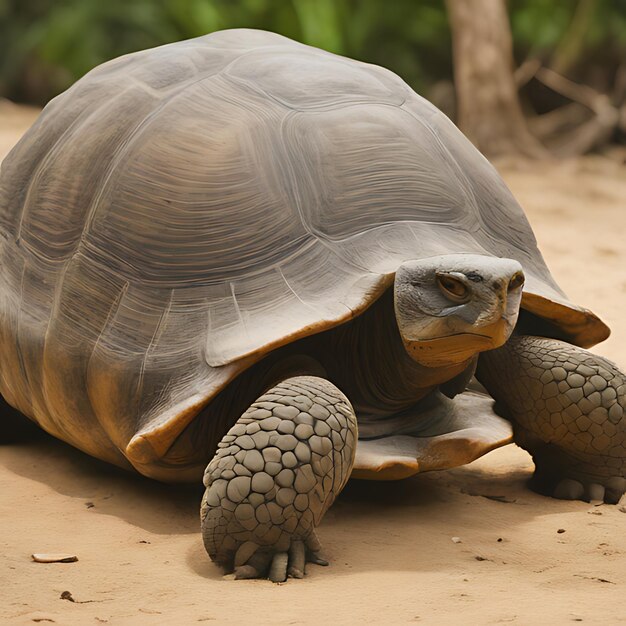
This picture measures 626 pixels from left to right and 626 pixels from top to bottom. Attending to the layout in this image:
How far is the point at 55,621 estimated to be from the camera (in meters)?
2.19

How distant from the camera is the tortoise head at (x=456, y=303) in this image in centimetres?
271

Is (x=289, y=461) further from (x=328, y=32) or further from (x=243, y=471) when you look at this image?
(x=328, y=32)

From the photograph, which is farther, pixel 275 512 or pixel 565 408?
pixel 565 408

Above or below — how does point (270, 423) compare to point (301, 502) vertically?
above

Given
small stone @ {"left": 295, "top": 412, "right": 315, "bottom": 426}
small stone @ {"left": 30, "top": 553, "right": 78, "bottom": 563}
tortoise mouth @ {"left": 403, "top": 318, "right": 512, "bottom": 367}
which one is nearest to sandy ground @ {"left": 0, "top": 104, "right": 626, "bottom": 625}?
small stone @ {"left": 30, "top": 553, "right": 78, "bottom": 563}

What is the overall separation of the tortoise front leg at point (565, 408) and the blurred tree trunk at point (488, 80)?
7.33m

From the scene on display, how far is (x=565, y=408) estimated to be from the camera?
338 cm

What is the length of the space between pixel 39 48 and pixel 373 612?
1266cm

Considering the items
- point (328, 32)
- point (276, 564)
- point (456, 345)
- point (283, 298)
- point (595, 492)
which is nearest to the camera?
point (276, 564)

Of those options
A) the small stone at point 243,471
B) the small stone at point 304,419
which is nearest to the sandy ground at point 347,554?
the small stone at point 243,471

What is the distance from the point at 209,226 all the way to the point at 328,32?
1015 cm

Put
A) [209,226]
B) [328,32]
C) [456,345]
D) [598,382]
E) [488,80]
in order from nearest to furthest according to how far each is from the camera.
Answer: [456,345]
[209,226]
[598,382]
[488,80]
[328,32]

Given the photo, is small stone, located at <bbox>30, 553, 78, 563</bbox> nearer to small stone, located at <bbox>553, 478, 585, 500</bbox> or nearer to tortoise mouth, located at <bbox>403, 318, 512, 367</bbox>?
tortoise mouth, located at <bbox>403, 318, 512, 367</bbox>

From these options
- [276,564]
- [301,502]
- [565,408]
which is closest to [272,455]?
[301,502]
